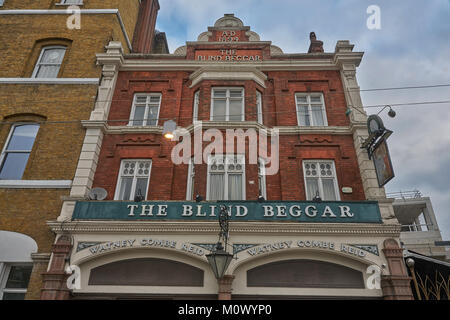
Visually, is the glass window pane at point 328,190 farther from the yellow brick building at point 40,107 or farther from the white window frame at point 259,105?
the yellow brick building at point 40,107

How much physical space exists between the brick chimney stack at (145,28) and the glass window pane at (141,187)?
9.61 metres

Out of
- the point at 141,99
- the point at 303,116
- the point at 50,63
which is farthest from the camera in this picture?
the point at 50,63

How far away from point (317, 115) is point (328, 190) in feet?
11.5

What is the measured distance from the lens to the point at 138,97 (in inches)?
533

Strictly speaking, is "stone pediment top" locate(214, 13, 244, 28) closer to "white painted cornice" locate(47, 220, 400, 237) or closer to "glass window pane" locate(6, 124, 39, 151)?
"glass window pane" locate(6, 124, 39, 151)

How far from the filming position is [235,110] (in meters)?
12.7

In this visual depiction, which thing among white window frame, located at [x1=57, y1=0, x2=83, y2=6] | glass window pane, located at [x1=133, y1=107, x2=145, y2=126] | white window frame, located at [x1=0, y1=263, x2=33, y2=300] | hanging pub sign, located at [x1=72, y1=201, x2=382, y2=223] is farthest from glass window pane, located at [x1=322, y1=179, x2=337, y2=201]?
white window frame, located at [x1=57, y1=0, x2=83, y2=6]

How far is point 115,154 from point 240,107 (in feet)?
18.1

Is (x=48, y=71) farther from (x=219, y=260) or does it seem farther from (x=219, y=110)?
(x=219, y=260)

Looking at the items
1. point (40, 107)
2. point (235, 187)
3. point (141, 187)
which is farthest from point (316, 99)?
point (40, 107)

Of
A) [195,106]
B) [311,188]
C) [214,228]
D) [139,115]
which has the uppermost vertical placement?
[195,106]

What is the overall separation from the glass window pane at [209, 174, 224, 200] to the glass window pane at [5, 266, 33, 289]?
651cm

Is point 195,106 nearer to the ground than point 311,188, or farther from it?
farther from it
